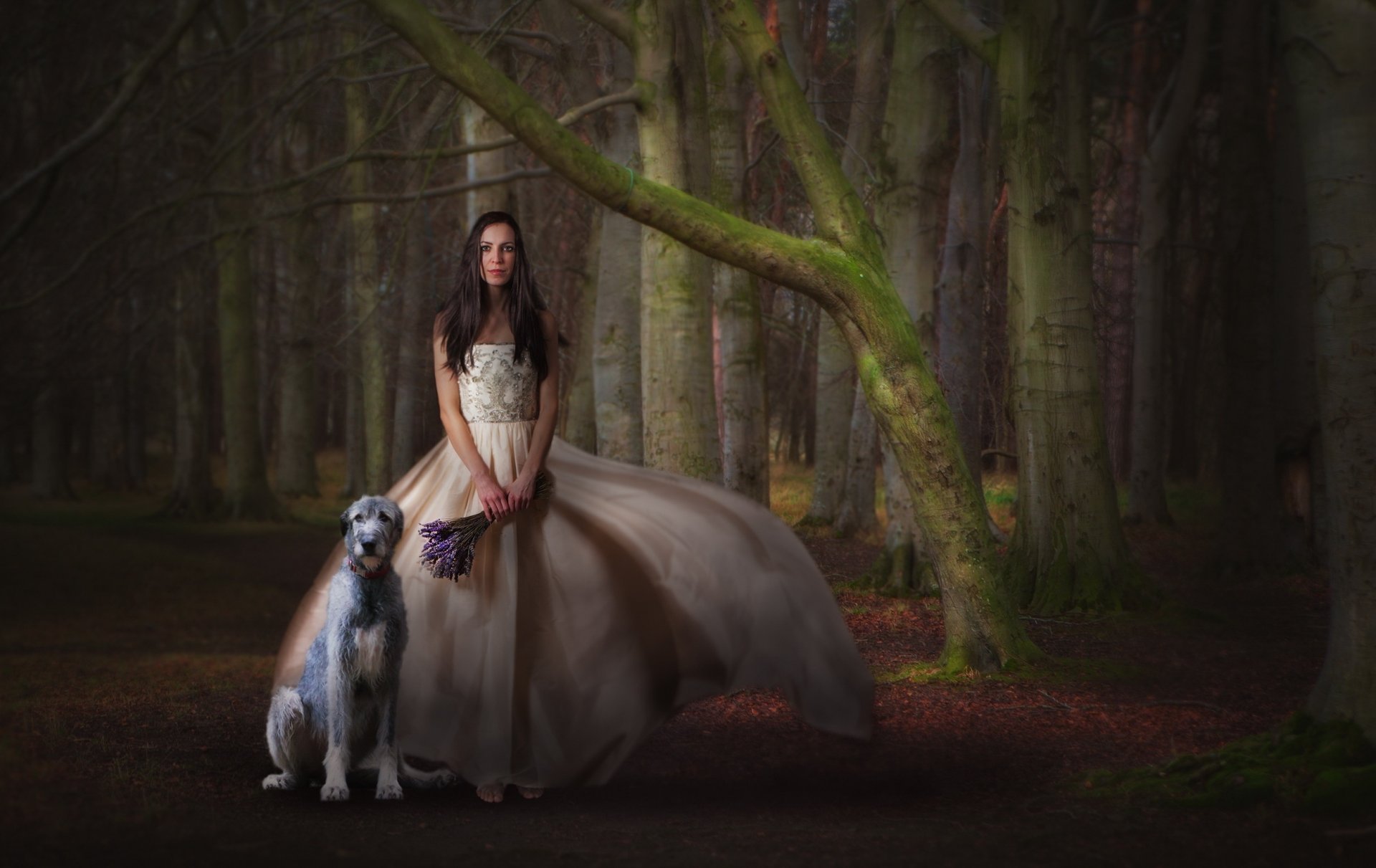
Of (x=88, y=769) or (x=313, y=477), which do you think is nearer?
(x=88, y=769)

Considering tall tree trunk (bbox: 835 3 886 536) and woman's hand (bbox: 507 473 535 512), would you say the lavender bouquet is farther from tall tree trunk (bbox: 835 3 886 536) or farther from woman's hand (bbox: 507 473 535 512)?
tall tree trunk (bbox: 835 3 886 536)

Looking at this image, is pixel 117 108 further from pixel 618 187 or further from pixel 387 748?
pixel 387 748

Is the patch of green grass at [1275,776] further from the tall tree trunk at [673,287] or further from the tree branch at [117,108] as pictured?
the tree branch at [117,108]

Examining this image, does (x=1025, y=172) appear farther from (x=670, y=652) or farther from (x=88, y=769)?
(x=88, y=769)

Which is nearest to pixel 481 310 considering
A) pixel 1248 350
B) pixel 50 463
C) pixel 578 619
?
pixel 578 619

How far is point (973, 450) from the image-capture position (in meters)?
12.2

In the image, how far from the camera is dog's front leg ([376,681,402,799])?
5.16m

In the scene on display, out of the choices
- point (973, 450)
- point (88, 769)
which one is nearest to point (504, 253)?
point (88, 769)

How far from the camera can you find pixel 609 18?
9117mm

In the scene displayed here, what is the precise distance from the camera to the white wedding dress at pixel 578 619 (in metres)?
5.62

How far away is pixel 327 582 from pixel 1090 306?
6938 millimetres

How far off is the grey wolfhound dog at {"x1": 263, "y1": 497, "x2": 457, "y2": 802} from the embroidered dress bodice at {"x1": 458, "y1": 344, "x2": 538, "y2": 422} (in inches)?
36.8

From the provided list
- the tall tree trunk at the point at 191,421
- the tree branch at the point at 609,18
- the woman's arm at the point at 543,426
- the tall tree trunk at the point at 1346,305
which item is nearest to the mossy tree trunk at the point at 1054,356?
the tree branch at the point at 609,18

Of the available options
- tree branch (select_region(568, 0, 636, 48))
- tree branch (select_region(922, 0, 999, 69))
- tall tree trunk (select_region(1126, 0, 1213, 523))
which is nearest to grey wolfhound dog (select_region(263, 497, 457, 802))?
tree branch (select_region(568, 0, 636, 48))
